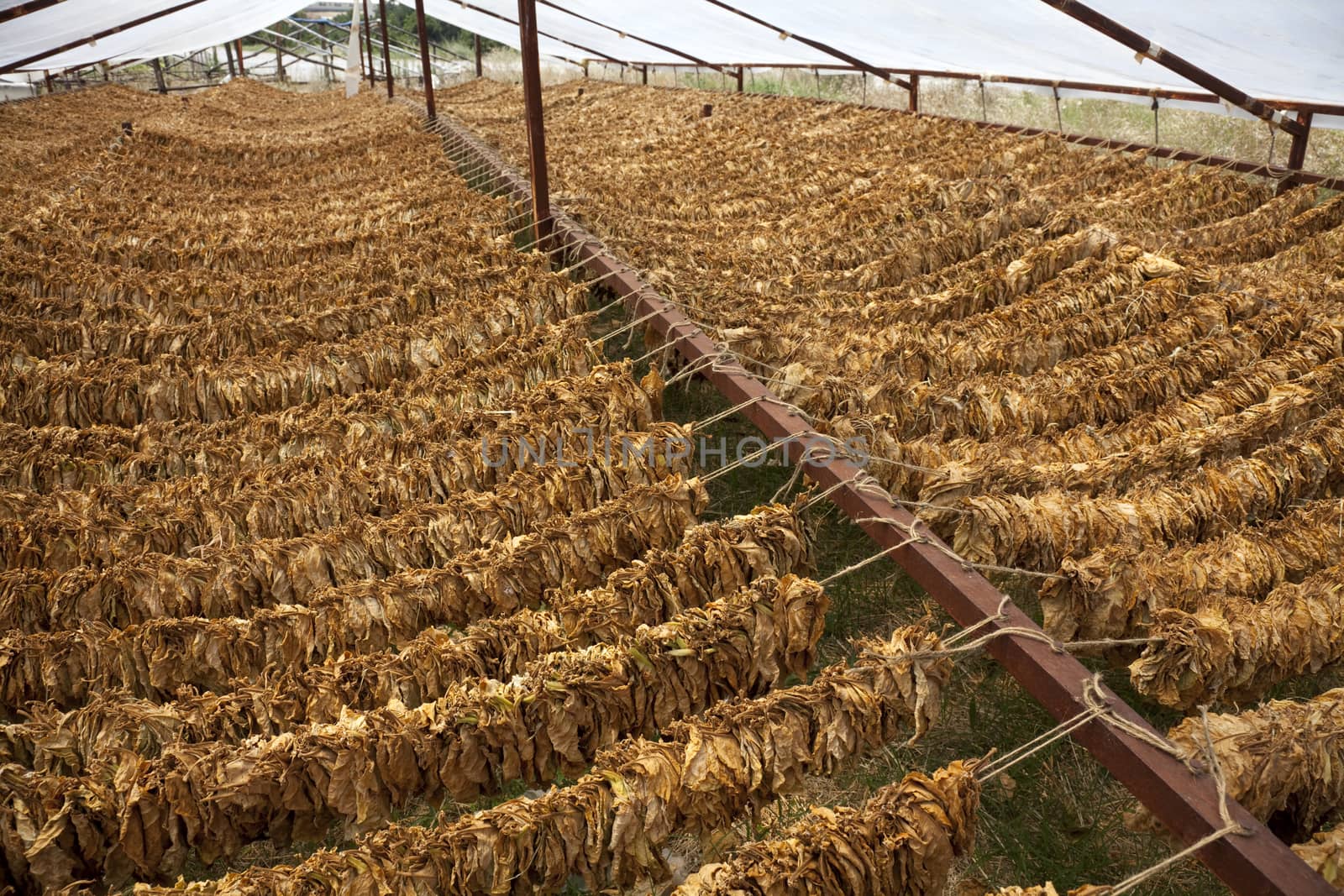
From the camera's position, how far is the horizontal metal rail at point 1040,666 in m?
1.79

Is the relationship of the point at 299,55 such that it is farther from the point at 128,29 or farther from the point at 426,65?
the point at 426,65

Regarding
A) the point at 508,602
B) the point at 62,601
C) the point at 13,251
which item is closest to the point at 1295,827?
the point at 508,602

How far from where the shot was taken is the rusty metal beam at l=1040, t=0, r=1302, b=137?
19.1 ft

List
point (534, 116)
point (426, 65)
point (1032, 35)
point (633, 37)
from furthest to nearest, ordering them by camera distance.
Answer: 1. point (633, 37)
2. point (426, 65)
3. point (1032, 35)
4. point (534, 116)

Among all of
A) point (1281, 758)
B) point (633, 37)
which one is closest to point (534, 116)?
point (1281, 758)

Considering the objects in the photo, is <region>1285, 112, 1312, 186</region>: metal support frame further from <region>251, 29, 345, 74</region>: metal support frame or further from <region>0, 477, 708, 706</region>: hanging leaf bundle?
<region>251, 29, 345, 74</region>: metal support frame

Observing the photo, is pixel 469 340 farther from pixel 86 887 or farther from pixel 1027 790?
pixel 1027 790

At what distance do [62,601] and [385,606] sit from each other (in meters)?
1.08

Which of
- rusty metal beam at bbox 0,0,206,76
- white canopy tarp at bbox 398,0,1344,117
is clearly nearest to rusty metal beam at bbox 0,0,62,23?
rusty metal beam at bbox 0,0,206,76

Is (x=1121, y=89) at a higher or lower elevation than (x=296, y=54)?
lower

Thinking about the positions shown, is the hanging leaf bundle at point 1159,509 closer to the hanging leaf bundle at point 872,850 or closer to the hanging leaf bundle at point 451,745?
the hanging leaf bundle at point 451,745

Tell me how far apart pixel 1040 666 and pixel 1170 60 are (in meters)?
5.80

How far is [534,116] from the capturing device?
259 inches

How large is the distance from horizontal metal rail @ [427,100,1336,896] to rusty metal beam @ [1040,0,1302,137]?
3.64 meters
